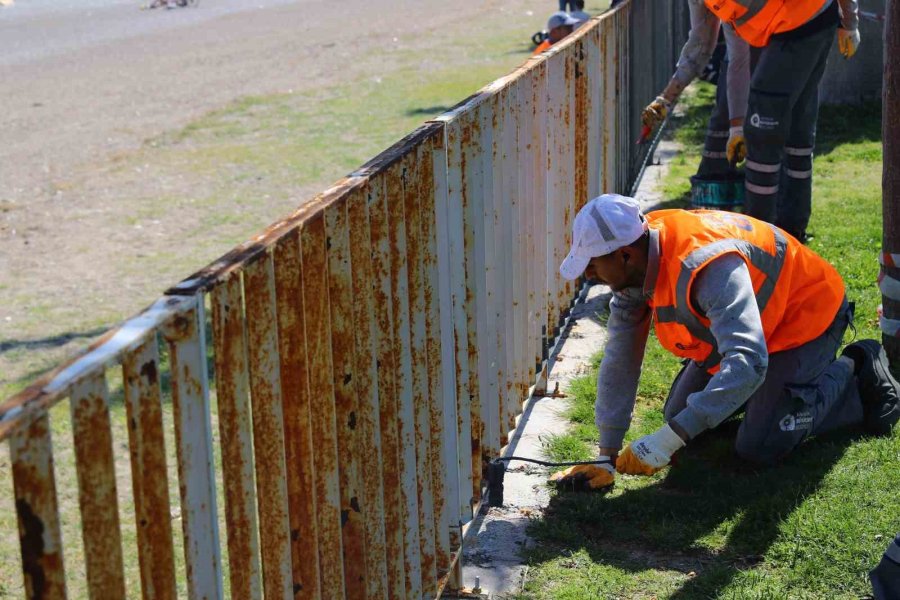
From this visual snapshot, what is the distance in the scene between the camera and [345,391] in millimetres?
2574

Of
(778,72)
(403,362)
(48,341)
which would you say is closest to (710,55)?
(778,72)

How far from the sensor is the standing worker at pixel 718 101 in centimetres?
643

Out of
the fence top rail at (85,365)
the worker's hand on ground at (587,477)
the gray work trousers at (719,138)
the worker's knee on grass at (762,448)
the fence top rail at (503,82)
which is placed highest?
the fence top rail at (503,82)

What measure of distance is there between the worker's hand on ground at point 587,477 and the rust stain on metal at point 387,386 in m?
1.14

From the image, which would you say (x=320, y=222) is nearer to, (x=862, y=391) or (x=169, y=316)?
(x=169, y=316)

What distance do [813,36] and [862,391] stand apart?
241cm

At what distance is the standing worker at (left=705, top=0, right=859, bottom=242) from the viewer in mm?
5934

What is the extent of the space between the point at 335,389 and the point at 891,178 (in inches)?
117

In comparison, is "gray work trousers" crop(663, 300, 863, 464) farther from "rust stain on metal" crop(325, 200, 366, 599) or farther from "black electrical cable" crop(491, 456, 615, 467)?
"rust stain on metal" crop(325, 200, 366, 599)

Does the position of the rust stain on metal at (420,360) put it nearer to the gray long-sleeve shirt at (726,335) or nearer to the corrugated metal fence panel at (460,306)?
the corrugated metal fence panel at (460,306)

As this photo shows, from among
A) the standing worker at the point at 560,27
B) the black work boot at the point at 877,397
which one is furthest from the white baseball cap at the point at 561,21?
the black work boot at the point at 877,397

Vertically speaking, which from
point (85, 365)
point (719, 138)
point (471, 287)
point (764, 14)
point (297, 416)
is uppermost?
point (764, 14)

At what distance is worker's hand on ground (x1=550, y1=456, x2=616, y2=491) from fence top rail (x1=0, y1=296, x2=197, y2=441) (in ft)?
7.69

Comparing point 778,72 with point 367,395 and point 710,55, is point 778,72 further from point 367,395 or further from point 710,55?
point 367,395
